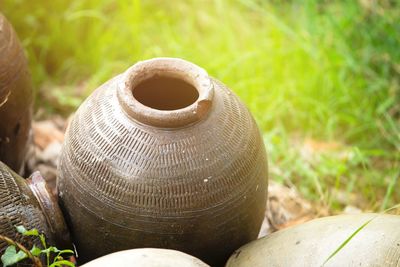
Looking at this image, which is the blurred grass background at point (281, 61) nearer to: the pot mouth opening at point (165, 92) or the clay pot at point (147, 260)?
the pot mouth opening at point (165, 92)

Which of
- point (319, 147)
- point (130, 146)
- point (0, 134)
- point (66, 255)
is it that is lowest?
point (319, 147)

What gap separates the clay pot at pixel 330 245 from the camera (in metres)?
2.34

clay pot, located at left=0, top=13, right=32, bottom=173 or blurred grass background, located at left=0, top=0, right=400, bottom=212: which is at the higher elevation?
clay pot, located at left=0, top=13, right=32, bottom=173

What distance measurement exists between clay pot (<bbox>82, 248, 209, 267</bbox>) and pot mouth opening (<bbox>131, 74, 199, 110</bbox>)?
0.73 metres

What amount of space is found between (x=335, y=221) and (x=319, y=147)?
1651mm

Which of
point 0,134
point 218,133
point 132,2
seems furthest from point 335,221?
point 132,2

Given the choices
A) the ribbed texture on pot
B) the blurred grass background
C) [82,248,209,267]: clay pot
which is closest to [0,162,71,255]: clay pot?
the ribbed texture on pot

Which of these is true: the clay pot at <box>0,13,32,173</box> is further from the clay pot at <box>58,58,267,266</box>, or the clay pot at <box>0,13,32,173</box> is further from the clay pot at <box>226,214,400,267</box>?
the clay pot at <box>226,214,400,267</box>

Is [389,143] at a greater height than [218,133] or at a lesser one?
lesser

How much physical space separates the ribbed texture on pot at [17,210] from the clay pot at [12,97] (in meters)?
0.44

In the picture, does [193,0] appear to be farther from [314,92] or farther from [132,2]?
[314,92]

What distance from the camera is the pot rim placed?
2439 mm

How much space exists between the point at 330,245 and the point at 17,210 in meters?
1.16

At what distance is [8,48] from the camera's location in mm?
2924
